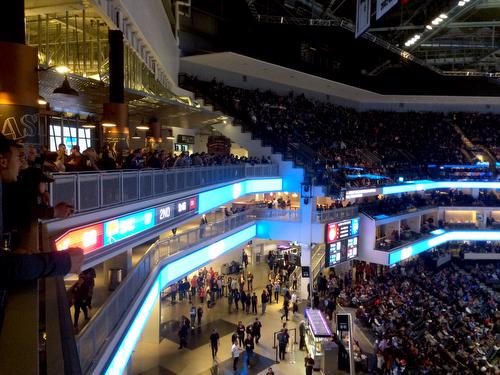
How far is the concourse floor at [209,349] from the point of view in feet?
50.5

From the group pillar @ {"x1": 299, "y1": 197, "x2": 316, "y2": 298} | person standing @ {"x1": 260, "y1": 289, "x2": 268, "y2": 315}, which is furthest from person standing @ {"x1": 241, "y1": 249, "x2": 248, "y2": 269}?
person standing @ {"x1": 260, "y1": 289, "x2": 268, "y2": 315}

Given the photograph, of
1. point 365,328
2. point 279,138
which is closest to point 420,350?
point 365,328

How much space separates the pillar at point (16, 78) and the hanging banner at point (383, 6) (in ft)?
29.4

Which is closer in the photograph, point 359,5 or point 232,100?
point 359,5

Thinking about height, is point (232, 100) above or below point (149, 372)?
above

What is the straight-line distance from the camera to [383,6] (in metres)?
12.1

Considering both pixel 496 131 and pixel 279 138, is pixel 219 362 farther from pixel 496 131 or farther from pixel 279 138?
pixel 496 131

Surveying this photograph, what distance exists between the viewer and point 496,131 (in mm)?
42594

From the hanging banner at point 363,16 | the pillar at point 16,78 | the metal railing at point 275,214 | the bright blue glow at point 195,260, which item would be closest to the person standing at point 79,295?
the pillar at point 16,78

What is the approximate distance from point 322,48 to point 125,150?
30.3 meters

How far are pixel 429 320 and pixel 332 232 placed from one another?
22.2 feet

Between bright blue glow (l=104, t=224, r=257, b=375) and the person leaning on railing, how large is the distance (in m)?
5.75

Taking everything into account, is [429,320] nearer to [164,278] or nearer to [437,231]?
[164,278]

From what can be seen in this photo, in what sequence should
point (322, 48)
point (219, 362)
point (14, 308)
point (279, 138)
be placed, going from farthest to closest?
point (322, 48) → point (279, 138) → point (219, 362) → point (14, 308)
